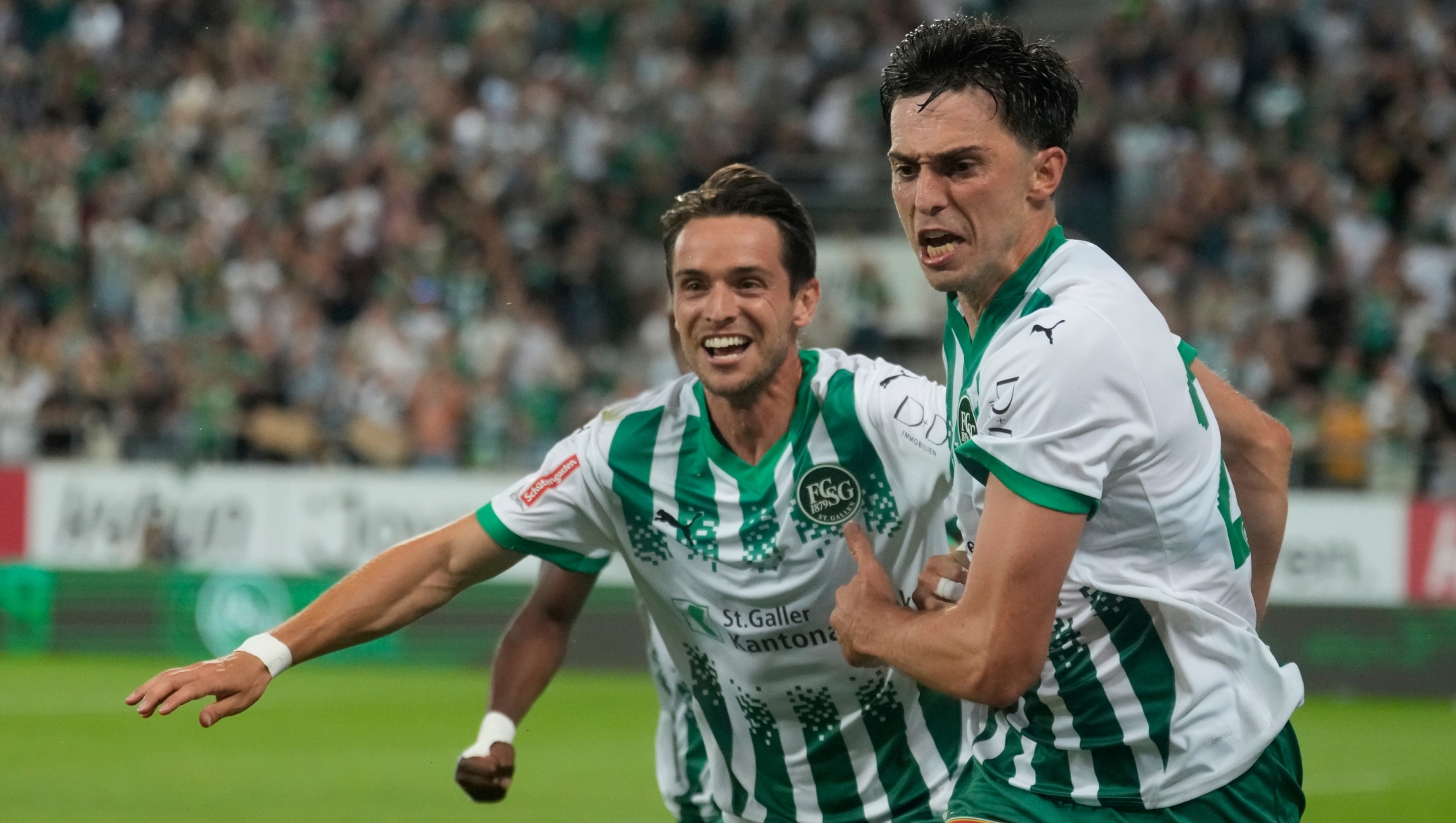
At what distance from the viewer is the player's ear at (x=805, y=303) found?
4566mm

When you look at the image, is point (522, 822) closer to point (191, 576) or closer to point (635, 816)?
point (635, 816)

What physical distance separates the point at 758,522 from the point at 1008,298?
1.22 metres

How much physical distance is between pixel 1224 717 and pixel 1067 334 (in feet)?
2.50

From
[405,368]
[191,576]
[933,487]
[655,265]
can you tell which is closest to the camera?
[933,487]

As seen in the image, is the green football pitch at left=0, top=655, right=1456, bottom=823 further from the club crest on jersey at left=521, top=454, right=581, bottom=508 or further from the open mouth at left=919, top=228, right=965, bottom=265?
the open mouth at left=919, top=228, right=965, bottom=265

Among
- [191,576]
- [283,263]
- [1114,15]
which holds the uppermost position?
[1114,15]

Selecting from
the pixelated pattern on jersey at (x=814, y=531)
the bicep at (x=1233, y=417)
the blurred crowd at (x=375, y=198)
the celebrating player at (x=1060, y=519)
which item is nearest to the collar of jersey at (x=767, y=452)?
the pixelated pattern on jersey at (x=814, y=531)

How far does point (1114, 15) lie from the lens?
58.6 feet

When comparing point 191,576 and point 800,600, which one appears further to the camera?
point 191,576

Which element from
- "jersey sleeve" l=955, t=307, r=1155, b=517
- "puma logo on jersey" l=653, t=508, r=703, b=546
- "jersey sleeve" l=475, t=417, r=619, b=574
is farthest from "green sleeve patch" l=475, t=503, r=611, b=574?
"jersey sleeve" l=955, t=307, r=1155, b=517

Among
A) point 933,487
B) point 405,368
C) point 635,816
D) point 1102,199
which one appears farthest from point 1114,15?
point 933,487

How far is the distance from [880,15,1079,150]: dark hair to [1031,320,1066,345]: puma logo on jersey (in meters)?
0.38

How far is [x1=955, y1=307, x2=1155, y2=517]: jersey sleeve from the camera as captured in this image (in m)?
3.11

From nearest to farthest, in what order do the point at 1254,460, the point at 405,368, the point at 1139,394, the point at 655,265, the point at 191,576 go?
1. the point at 1139,394
2. the point at 1254,460
3. the point at 191,576
4. the point at 405,368
5. the point at 655,265
